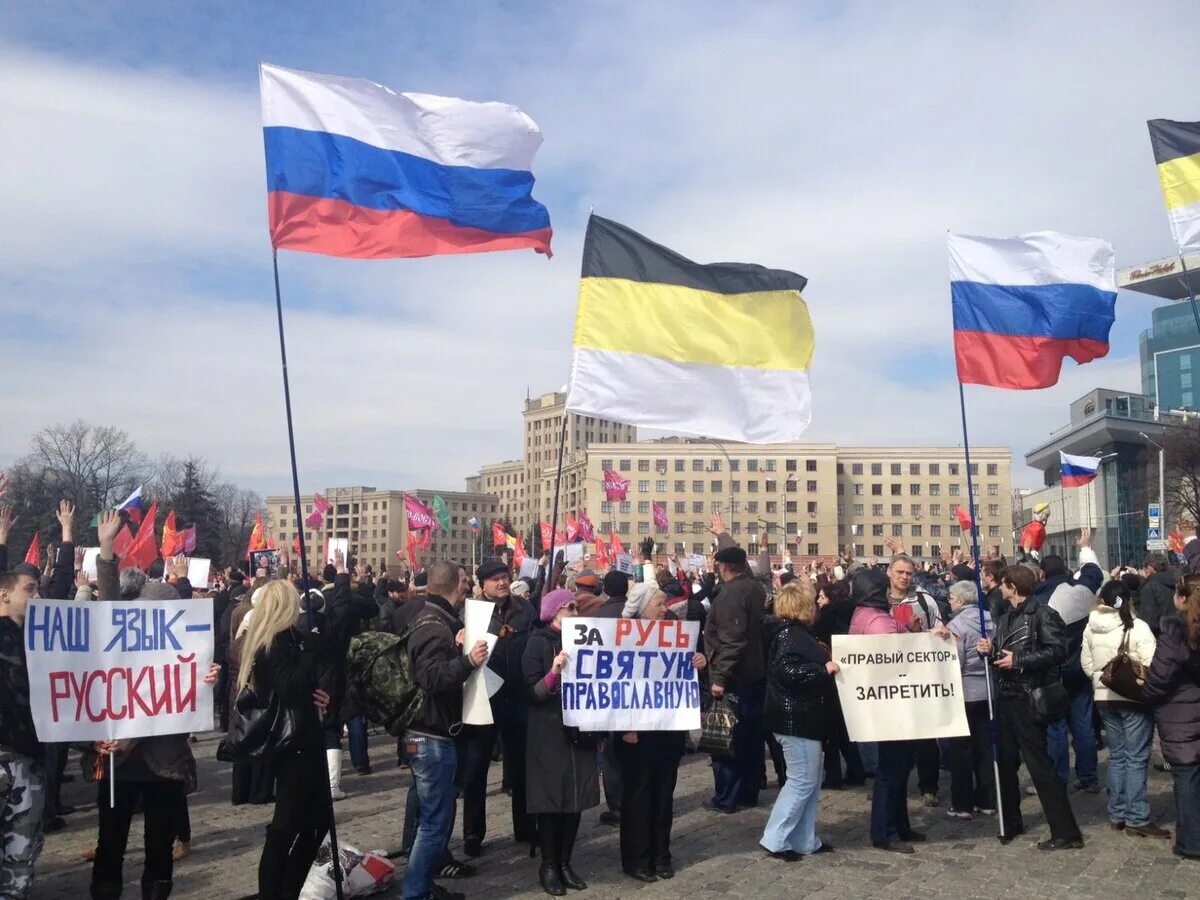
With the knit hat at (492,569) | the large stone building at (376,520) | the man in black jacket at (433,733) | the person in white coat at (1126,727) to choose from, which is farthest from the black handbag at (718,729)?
the large stone building at (376,520)

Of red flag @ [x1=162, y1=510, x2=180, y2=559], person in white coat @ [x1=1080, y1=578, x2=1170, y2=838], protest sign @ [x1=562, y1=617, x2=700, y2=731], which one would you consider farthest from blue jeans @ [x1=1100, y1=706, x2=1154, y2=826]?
red flag @ [x1=162, y1=510, x2=180, y2=559]

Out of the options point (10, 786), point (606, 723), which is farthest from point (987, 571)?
point (10, 786)

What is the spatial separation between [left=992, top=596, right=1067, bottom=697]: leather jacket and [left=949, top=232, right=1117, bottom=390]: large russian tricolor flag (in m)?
2.35

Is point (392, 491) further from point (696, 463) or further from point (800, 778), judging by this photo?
point (800, 778)

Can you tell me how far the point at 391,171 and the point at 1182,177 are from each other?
7758 mm

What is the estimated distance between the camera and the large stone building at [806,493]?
133 metres

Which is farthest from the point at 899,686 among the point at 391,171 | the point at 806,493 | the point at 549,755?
the point at 806,493

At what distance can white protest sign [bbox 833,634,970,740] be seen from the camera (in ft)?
26.5

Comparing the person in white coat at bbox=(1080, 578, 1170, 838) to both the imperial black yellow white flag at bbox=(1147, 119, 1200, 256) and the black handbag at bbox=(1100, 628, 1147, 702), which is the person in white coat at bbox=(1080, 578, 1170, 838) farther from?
the imperial black yellow white flag at bbox=(1147, 119, 1200, 256)

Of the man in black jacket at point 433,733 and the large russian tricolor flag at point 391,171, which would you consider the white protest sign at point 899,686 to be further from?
the large russian tricolor flag at point 391,171

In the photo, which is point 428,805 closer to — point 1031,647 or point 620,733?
point 620,733

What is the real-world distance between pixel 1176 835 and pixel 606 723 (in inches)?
186

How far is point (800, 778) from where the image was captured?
7.85 metres

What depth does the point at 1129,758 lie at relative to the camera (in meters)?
8.71
